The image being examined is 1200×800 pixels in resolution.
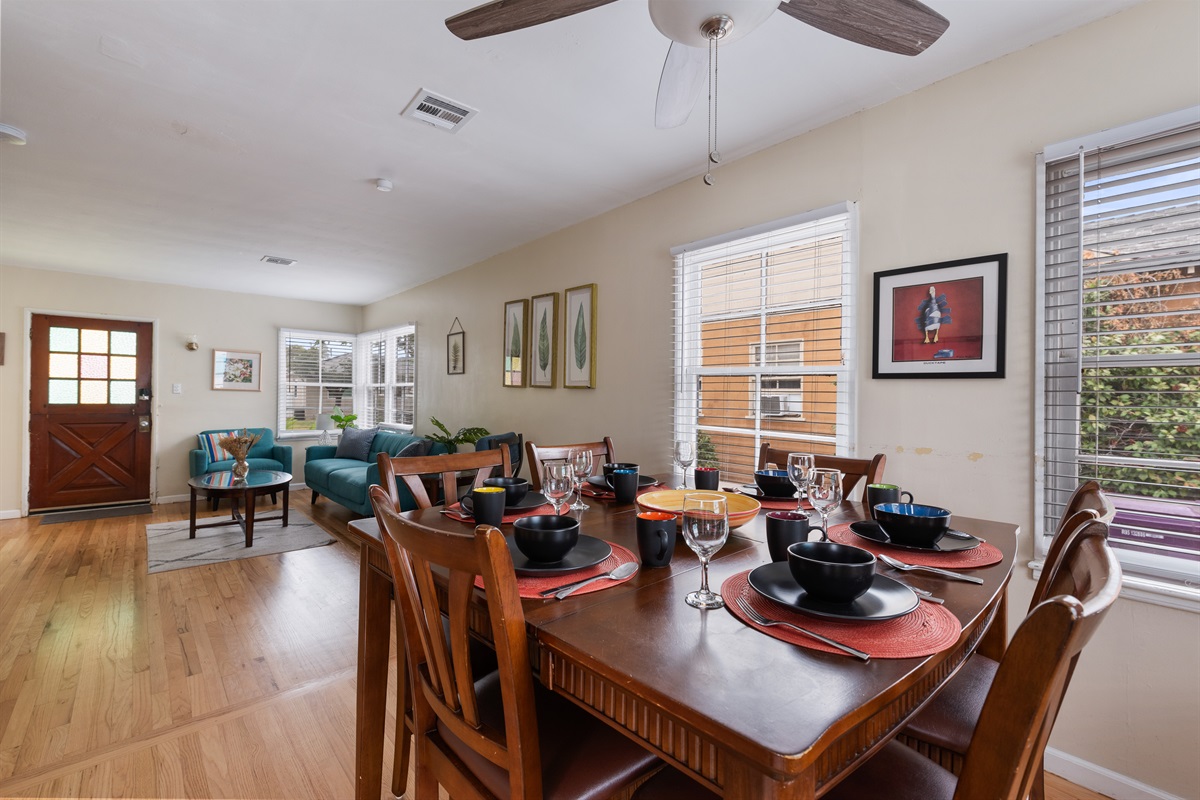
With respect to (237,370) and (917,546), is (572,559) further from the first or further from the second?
(237,370)

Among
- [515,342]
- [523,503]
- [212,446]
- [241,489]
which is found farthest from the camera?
[212,446]

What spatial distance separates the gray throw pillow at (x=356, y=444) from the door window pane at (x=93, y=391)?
7.74 feet

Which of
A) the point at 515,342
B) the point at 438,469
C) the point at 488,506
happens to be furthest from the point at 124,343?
the point at 488,506

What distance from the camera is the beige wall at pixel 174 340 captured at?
512 centimetres

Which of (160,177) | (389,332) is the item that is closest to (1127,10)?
(160,177)

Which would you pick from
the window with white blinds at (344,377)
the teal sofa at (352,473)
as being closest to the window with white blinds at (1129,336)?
the teal sofa at (352,473)

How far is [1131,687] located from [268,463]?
6.77 m

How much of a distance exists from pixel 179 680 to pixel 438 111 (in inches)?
106

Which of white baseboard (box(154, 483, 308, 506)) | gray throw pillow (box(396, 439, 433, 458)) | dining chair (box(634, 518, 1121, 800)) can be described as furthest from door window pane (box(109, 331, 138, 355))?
dining chair (box(634, 518, 1121, 800))

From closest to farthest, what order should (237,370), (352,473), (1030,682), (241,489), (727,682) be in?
(1030,682), (727,682), (241,489), (352,473), (237,370)

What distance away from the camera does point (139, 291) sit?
5.76m

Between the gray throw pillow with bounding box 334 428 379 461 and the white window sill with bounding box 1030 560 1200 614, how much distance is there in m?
5.88

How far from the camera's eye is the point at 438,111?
2318mm

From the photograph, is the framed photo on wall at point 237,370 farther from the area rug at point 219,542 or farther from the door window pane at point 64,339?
the area rug at point 219,542
